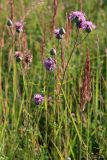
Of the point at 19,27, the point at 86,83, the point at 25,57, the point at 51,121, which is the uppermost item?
the point at 19,27

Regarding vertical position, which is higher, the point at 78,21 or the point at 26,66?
the point at 78,21

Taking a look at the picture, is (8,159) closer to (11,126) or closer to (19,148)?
(19,148)

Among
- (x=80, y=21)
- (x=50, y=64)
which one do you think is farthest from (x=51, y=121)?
(x=80, y=21)

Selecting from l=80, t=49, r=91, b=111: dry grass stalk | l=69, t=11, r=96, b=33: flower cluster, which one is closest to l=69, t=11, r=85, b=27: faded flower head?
l=69, t=11, r=96, b=33: flower cluster

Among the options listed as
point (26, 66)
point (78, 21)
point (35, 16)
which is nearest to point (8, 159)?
point (26, 66)

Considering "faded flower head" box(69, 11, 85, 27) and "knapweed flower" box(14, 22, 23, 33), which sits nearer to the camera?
"faded flower head" box(69, 11, 85, 27)

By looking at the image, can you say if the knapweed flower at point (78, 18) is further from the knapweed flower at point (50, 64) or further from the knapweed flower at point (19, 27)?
the knapweed flower at point (19, 27)

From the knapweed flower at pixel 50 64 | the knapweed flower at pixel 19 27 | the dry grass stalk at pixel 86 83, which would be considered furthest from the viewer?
the knapweed flower at pixel 19 27

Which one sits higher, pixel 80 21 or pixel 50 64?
pixel 80 21

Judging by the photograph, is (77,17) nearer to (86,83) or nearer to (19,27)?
(86,83)

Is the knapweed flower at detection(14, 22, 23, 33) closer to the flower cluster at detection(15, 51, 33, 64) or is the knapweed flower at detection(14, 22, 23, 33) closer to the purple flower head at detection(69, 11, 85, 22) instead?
the flower cluster at detection(15, 51, 33, 64)

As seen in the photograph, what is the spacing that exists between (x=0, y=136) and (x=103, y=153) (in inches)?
19.5

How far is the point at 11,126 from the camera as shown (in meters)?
2.55

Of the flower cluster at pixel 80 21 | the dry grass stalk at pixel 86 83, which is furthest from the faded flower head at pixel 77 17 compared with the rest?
the dry grass stalk at pixel 86 83
